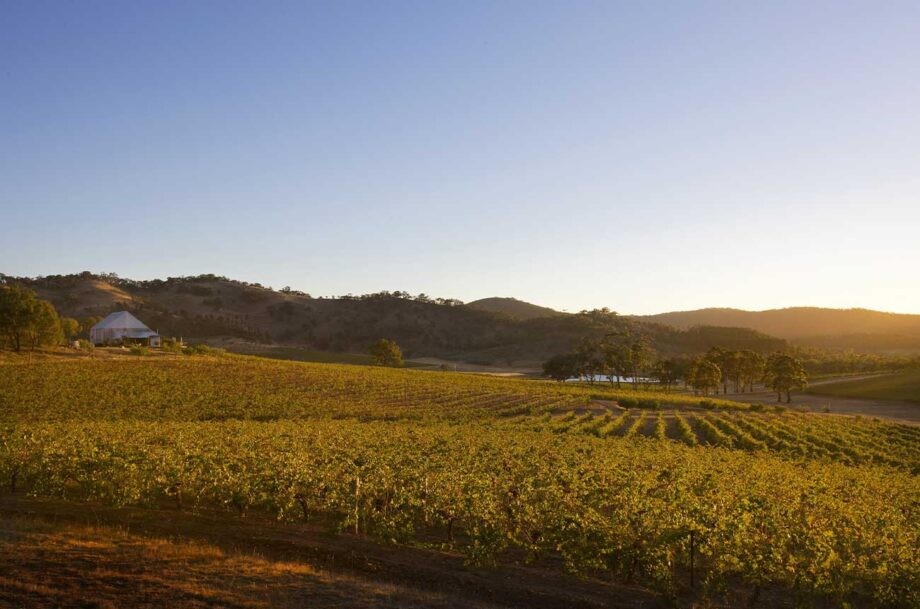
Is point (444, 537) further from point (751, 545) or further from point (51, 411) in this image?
point (51, 411)

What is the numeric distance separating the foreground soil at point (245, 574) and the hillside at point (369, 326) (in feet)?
468

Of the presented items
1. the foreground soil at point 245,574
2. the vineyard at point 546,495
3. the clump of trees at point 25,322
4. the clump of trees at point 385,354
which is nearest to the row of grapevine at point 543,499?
the vineyard at point 546,495

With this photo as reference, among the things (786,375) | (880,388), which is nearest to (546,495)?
(786,375)

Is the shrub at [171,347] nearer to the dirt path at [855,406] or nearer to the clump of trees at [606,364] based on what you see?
the clump of trees at [606,364]

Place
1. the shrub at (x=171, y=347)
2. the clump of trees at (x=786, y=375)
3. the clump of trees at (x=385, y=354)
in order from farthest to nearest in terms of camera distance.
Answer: the clump of trees at (x=385, y=354), the clump of trees at (x=786, y=375), the shrub at (x=171, y=347)

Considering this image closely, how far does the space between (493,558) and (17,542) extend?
1045 centimetres

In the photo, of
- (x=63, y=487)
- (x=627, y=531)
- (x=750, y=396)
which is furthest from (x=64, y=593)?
(x=750, y=396)

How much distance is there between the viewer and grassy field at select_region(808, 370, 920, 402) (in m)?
94.3

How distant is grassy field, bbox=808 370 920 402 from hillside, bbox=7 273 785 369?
5913cm

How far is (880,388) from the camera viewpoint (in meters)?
99.9

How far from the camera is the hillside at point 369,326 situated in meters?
160

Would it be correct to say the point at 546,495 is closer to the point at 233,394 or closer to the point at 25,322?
the point at 233,394

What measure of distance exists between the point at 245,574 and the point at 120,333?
9184 cm

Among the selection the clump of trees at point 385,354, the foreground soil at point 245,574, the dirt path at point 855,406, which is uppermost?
the clump of trees at point 385,354
